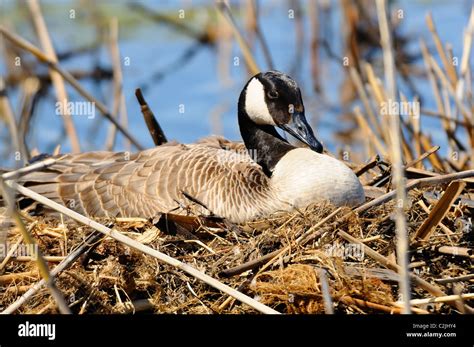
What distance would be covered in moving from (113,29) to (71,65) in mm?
4362

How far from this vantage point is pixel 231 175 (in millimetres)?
5824

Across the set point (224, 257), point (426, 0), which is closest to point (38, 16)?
point (224, 257)

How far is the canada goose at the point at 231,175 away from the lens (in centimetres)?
558

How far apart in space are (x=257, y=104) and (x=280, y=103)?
11.2 inches

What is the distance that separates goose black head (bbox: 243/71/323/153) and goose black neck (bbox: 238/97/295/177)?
0.14m

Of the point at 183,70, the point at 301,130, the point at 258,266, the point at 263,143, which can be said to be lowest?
the point at 258,266

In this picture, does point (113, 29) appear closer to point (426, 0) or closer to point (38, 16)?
point (38, 16)

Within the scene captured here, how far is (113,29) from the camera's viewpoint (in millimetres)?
8453

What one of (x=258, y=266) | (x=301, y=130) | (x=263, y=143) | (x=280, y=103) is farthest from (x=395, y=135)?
(x=263, y=143)

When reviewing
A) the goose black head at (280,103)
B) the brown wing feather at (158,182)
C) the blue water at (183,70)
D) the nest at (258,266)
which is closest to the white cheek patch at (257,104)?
the goose black head at (280,103)

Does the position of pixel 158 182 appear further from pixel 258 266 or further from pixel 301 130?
pixel 258 266

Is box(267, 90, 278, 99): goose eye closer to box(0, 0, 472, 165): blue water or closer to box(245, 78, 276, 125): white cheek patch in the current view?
box(245, 78, 276, 125): white cheek patch

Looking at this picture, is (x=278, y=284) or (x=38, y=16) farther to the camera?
(x=38, y=16)

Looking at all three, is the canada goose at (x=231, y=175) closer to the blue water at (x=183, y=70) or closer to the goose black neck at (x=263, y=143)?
the goose black neck at (x=263, y=143)
